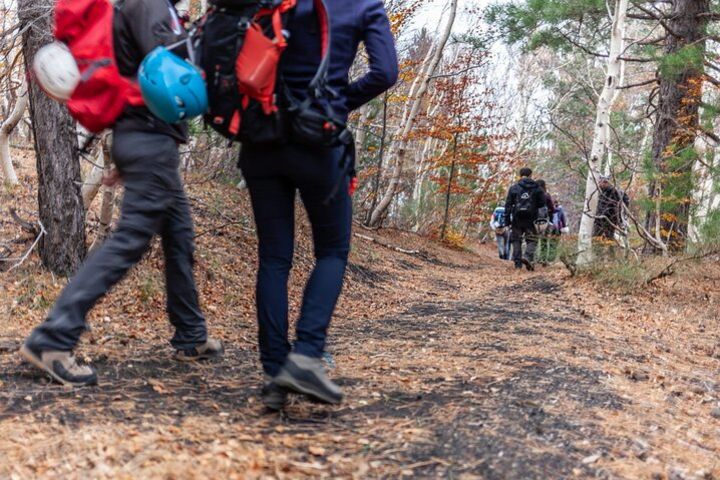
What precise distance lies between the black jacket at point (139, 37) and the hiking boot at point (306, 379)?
1.22 metres

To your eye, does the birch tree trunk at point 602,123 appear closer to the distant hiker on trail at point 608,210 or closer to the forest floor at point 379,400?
the distant hiker on trail at point 608,210

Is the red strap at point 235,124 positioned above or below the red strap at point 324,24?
below

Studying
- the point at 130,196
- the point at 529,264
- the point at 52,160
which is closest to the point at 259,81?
the point at 130,196

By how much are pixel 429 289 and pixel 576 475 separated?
749cm

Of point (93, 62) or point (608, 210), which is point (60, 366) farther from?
point (608, 210)

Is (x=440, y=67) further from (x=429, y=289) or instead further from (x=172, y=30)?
(x=172, y=30)

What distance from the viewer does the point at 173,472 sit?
197 centimetres

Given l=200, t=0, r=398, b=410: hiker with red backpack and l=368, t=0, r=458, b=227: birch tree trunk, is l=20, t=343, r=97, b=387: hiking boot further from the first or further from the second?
l=368, t=0, r=458, b=227: birch tree trunk

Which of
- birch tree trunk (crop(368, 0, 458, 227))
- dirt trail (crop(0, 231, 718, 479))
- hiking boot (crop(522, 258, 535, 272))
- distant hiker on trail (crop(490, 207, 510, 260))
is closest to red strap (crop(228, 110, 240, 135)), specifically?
dirt trail (crop(0, 231, 718, 479))

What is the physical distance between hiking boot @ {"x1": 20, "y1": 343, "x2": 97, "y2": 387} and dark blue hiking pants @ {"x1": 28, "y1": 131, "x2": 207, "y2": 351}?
1.3 inches

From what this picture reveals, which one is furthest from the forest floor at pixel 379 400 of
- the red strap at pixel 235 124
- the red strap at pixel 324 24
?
the red strap at pixel 324 24

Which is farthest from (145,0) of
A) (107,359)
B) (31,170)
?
(31,170)

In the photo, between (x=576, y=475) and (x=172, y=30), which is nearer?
(x=576, y=475)

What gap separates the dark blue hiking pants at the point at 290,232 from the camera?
2641 mm
